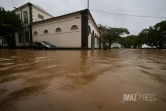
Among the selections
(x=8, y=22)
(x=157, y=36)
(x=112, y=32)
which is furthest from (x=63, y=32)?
(x=157, y=36)

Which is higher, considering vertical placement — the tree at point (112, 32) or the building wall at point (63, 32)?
the tree at point (112, 32)

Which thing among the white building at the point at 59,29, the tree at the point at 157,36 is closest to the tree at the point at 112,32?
the tree at the point at 157,36

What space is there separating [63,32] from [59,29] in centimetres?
109

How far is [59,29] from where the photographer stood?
50.2ft

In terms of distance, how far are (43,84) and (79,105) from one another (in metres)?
0.79

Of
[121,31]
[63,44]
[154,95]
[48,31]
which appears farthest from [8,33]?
[121,31]

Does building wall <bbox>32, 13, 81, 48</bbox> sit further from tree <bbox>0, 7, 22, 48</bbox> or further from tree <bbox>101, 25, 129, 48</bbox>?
tree <bbox>101, 25, 129, 48</bbox>

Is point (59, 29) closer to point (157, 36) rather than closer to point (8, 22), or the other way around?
point (8, 22)

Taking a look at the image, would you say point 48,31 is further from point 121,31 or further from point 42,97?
point 121,31

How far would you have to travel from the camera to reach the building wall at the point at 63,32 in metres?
13.7

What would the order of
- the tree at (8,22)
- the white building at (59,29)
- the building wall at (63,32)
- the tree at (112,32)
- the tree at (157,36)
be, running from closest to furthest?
the white building at (59,29) < the building wall at (63,32) < the tree at (8,22) < the tree at (157,36) < the tree at (112,32)

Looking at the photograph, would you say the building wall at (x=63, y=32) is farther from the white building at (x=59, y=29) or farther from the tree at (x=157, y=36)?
the tree at (x=157, y=36)

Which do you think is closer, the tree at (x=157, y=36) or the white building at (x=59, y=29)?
the white building at (x=59, y=29)

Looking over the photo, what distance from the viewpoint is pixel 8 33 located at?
17.7m
